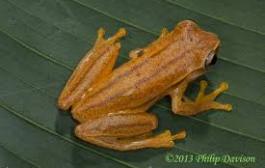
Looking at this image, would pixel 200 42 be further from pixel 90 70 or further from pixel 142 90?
pixel 90 70

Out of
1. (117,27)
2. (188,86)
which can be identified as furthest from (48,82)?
(188,86)

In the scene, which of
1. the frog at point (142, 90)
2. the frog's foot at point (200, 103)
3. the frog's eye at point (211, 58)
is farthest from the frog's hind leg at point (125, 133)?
the frog's eye at point (211, 58)

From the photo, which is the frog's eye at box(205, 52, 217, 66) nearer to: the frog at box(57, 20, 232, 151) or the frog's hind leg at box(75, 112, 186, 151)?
the frog at box(57, 20, 232, 151)

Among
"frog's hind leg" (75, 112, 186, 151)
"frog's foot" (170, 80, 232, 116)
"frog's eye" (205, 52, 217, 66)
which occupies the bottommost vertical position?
"frog's hind leg" (75, 112, 186, 151)

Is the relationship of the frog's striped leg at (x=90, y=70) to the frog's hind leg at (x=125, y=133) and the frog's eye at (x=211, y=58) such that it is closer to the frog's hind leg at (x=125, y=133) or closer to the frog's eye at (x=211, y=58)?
the frog's hind leg at (x=125, y=133)

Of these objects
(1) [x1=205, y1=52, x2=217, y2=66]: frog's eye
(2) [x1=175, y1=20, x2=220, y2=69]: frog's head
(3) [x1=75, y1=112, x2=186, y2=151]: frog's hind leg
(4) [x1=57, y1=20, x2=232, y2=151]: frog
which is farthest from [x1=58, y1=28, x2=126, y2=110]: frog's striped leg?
(1) [x1=205, y1=52, x2=217, y2=66]: frog's eye

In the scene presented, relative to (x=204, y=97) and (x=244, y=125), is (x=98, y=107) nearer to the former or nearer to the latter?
(x=204, y=97)
